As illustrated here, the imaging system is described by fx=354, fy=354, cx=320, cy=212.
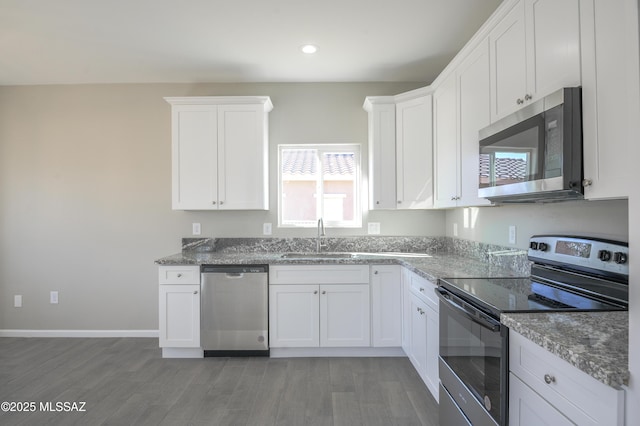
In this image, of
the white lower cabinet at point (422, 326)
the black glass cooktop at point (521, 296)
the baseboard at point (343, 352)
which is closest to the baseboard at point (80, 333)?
the baseboard at point (343, 352)

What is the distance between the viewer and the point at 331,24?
2.60 metres

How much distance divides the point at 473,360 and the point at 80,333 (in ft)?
Result: 12.7

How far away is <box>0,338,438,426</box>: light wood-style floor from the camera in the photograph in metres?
2.21

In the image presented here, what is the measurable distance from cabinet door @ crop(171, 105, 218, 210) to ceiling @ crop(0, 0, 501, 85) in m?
0.45

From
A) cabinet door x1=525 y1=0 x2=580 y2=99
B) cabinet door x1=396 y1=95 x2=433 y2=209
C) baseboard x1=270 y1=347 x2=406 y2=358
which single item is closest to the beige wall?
cabinet door x1=396 y1=95 x2=433 y2=209

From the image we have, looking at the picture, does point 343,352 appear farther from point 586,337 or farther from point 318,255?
point 586,337

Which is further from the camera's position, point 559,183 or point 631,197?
point 559,183

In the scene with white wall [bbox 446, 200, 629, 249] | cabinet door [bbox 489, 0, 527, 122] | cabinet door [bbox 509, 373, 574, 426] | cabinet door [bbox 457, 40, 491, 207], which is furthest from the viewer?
cabinet door [bbox 457, 40, 491, 207]

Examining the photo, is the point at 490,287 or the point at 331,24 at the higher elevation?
the point at 331,24

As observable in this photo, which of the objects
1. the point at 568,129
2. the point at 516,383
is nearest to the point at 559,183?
the point at 568,129

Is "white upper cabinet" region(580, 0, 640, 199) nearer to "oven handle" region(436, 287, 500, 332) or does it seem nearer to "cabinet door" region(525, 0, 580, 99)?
"cabinet door" region(525, 0, 580, 99)

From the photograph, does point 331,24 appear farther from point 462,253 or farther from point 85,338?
point 85,338

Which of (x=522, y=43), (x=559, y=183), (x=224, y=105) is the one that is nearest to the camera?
(x=559, y=183)

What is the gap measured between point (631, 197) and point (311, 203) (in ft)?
9.93
